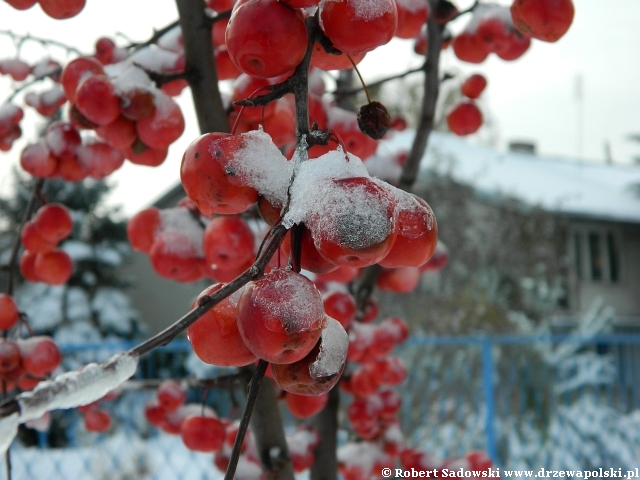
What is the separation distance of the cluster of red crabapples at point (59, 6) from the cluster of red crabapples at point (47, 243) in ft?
1.54

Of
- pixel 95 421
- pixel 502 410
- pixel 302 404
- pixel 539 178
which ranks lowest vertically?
pixel 502 410

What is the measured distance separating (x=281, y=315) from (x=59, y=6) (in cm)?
75

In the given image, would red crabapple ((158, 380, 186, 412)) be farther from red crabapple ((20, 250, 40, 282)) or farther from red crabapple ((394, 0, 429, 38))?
red crabapple ((394, 0, 429, 38))

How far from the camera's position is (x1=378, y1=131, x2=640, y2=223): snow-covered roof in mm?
9039

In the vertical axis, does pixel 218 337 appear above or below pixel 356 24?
below

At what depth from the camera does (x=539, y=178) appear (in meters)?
11.5

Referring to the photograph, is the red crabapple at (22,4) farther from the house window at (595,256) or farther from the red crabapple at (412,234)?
the house window at (595,256)

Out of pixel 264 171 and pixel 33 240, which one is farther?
pixel 33 240

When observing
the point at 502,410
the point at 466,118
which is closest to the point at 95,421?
the point at 466,118

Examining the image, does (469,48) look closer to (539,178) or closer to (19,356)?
(19,356)

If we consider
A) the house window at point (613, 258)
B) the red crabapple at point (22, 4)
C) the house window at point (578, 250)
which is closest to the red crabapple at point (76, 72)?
the red crabapple at point (22, 4)

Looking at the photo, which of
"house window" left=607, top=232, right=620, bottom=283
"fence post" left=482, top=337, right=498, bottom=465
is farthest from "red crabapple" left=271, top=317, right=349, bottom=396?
"house window" left=607, top=232, right=620, bottom=283

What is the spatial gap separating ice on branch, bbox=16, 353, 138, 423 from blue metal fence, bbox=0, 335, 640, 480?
4103mm

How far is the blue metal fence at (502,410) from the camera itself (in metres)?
4.63
